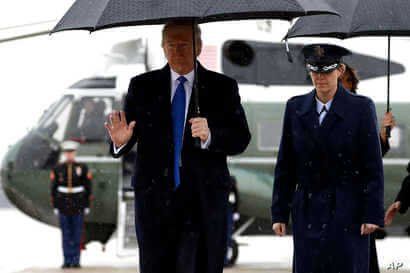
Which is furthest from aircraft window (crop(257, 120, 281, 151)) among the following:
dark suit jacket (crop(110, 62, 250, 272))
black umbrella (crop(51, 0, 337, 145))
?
black umbrella (crop(51, 0, 337, 145))

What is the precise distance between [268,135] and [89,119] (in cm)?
238

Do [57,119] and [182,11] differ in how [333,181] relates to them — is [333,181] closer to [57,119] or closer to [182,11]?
[182,11]

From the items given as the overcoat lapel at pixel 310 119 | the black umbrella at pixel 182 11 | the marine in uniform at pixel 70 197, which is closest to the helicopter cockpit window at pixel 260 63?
the marine in uniform at pixel 70 197

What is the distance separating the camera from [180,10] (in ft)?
20.4

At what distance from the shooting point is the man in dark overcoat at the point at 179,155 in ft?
21.4

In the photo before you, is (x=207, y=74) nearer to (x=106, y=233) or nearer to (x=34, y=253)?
(x=106, y=233)

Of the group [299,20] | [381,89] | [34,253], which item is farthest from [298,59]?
[299,20]

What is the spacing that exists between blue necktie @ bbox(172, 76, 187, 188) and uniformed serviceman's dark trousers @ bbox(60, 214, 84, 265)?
1014 cm

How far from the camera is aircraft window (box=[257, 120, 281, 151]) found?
1745 cm

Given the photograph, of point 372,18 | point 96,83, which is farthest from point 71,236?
point 372,18

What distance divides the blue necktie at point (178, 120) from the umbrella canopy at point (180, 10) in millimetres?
383

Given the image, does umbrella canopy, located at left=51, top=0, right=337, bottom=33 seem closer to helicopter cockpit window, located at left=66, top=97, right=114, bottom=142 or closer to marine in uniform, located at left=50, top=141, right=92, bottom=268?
marine in uniform, located at left=50, top=141, right=92, bottom=268

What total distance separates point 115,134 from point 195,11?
2.56 ft

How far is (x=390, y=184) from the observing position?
56.7 feet
